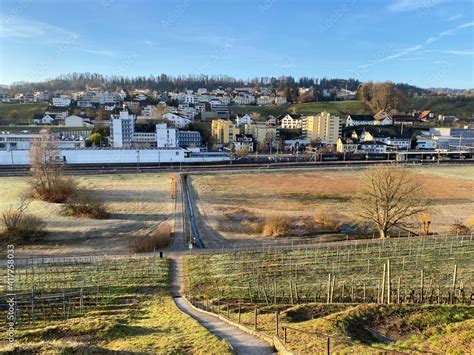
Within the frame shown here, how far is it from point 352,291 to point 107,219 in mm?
22629

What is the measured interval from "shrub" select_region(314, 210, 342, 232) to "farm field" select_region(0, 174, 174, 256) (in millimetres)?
12815

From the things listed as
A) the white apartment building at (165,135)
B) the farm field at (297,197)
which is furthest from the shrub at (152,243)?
the white apartment building at (165,135)

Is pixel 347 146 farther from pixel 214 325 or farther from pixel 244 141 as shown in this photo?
pixel 214 325

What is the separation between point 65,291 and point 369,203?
68.4ft

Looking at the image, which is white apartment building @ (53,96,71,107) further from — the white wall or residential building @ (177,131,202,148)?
the white wall

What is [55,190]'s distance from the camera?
3653cm

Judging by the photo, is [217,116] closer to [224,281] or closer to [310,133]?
[310,133]

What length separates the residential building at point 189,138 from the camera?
80775 mm

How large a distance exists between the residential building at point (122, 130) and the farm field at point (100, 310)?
58.3 meters

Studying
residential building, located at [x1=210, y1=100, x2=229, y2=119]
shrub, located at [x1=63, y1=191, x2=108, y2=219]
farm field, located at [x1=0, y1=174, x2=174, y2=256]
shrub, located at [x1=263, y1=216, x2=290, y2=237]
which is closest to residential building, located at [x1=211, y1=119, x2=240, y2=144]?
residential building, located at [x1=210, y1=100, x2=229, y2=119]

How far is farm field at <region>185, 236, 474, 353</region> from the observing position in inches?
371

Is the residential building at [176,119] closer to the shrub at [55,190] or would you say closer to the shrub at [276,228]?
the shrub at [55,190]

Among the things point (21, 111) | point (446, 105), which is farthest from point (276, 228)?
point (446, 105)

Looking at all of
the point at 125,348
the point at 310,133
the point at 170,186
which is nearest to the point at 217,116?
the point at 310,133
